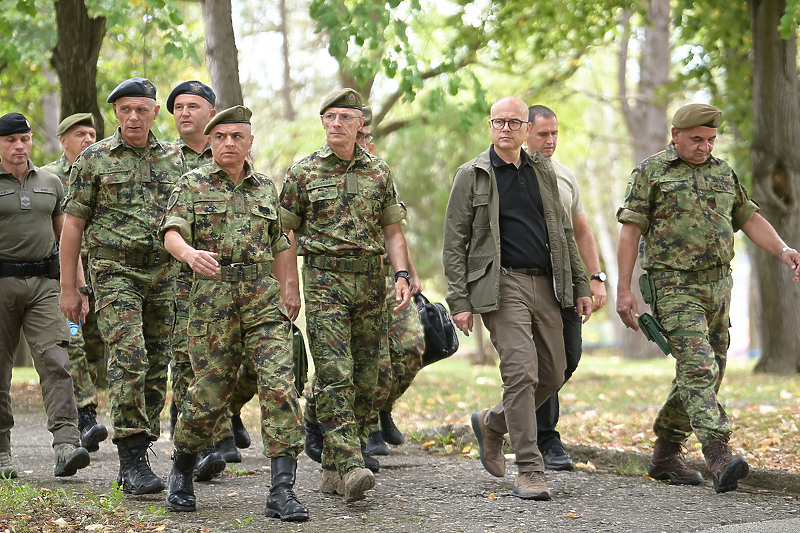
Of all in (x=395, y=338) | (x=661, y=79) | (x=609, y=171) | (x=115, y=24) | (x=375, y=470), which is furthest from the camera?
(x=609, y=171)

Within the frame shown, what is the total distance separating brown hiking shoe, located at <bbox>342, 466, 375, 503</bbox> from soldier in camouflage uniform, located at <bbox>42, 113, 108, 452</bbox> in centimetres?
270

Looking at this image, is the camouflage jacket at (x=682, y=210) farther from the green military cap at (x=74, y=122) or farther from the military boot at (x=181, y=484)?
the green military cap at (x=74, y=122)

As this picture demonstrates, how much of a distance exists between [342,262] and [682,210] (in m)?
2.37

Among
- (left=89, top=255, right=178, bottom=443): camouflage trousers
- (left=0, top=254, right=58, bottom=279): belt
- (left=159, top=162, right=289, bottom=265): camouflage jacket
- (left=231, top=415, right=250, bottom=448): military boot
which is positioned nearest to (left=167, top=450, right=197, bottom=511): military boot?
(left=89, top=255, right=178, bottom=443): camouflage trousers

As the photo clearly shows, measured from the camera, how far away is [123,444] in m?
6.71

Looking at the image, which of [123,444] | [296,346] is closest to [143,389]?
[123,444]

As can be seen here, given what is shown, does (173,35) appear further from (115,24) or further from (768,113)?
(768,113)

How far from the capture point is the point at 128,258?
22.5ft

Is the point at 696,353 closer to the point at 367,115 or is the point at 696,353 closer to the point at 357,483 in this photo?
the point at 357,483

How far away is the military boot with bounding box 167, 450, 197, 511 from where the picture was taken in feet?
20.0

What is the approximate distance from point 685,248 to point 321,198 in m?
2.50

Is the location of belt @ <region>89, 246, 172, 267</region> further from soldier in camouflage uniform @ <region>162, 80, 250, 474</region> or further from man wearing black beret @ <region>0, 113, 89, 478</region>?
man wearing black beret @ <region>0, 113, 89, 478</region>

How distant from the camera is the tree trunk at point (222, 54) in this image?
10328 millimetres

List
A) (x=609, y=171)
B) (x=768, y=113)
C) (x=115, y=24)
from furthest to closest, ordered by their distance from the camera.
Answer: (x=609, y=171)
(x=768, y=113)
(x=115, y=24)
